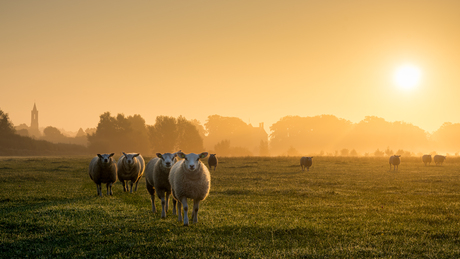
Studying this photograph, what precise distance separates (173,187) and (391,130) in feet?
584

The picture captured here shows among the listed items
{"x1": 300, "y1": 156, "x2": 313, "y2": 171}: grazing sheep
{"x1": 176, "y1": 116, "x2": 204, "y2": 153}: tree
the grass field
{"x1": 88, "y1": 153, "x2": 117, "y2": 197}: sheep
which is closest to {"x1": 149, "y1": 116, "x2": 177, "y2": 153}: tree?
{"x1": 176, "y1": 116, "x2": 204, "y2": 153}: tree

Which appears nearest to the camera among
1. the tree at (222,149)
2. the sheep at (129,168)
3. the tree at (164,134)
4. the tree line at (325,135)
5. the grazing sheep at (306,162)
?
Answer: the sheep at (129,168)

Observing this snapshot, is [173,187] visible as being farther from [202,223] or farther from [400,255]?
[400,255]

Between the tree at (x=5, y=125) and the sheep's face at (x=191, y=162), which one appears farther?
the tree at (x=5, y=125)

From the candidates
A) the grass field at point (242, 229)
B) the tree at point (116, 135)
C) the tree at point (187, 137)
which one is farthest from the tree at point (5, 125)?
the grass field at point (242, 229)

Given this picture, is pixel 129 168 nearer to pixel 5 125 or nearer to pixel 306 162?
pixel 306 162

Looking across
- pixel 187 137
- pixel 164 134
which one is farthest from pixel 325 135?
pixel 164 134

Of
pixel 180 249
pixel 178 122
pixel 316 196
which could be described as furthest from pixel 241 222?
pixel 178 122

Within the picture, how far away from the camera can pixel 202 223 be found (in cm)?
1038

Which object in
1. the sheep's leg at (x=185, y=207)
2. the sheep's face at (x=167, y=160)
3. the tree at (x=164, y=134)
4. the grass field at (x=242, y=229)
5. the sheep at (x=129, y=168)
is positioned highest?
the tree at (x=164, y=134)

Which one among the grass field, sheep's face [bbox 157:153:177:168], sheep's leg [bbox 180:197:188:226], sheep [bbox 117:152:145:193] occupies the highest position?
sheep's face [bbox 157:153:177:168]

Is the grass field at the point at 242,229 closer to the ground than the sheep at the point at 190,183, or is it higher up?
closer to the ground

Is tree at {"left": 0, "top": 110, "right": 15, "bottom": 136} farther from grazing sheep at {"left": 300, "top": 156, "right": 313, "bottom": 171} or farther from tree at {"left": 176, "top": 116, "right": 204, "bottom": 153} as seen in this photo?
grazing sheep at {"left": 300, "top": 156, "right": 313, "bottom": 171}

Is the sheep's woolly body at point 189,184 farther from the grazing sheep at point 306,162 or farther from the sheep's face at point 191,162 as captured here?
the grazing sheep at point 306,162
